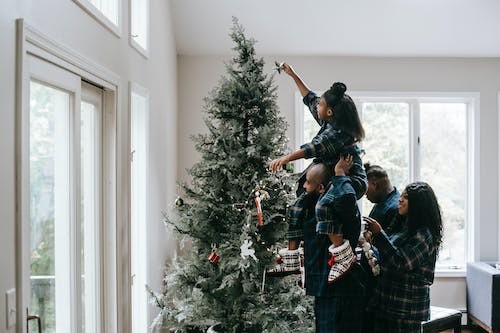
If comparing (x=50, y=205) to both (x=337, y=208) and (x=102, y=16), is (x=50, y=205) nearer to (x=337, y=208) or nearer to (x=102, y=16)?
(x=102, y=16)

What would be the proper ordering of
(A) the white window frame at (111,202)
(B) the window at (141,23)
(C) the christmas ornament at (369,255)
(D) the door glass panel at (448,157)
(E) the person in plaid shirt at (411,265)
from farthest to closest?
(D) the door glass panel at (448,157) → (B) the window at (141,23) → (E) the person in plaid shirt at (411,265) → (C) the christmas ornament at (369,255) → (A) the white window frame at (111,202)

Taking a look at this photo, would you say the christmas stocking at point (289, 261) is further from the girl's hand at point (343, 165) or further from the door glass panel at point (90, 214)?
the door glass panel at point (90, 214)

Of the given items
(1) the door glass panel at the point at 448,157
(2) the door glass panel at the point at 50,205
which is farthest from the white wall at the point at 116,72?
(1) the door glass panel at the point at 448,157

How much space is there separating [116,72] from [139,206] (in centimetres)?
102

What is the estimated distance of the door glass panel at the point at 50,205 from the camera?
2020 mm

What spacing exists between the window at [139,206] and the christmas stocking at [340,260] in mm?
1566

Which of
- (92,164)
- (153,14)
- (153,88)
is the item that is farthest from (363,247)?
(153,14)

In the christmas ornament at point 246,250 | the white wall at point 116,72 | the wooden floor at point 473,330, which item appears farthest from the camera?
the wooden floor at point 473,330

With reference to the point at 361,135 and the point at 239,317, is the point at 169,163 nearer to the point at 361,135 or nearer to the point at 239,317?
the point at 239,317

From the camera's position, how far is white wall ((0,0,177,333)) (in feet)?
5.48

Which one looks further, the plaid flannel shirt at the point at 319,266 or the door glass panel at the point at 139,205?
the door glass panel at the point at 139,205

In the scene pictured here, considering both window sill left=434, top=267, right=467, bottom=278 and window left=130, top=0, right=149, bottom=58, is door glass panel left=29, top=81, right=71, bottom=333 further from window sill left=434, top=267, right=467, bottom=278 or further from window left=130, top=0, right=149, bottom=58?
window sill left=434, top=267, right=467, bottom=278

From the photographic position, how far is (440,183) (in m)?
5.20

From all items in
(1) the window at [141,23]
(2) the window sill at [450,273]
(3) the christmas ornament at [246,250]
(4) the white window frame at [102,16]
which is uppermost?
(1) the window at [141,23]
